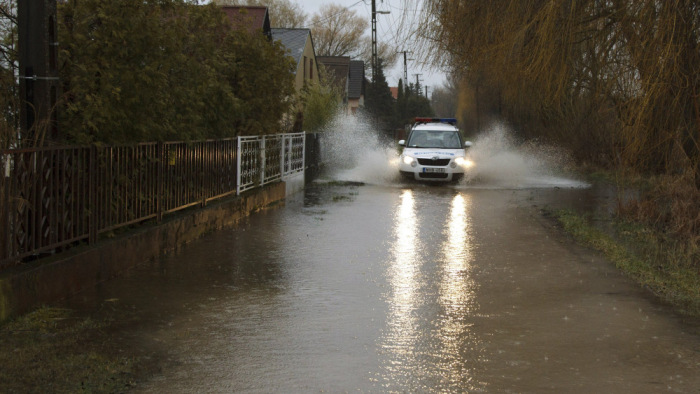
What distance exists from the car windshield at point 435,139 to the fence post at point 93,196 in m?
16.4

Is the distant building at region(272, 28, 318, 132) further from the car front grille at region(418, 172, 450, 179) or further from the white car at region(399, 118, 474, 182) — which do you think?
the car front grille at region(418, 172, 450, 179)

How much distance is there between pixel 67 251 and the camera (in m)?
7.88

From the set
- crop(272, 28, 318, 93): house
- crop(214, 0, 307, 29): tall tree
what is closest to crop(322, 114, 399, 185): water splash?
crop(272, 28, 318, 93): house

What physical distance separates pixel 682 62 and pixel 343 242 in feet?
16.2

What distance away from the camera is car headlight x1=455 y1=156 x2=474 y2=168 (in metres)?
22.9

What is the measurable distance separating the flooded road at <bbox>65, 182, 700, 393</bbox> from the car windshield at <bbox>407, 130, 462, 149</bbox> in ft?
40.2

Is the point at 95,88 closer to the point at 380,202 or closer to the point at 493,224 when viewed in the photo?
the point at 493,224

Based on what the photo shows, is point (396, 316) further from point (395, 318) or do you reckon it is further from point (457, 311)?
point (457, 311)

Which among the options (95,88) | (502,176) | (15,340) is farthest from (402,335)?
(502,176)

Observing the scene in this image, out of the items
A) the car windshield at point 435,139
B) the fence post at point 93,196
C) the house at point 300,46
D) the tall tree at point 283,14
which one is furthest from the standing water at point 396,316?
the tall tree at point 283,14

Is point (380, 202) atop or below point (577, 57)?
below

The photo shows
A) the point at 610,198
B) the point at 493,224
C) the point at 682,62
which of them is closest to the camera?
the point at 682,62

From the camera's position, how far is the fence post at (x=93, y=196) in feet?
27.5

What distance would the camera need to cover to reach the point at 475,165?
78.5 ft
